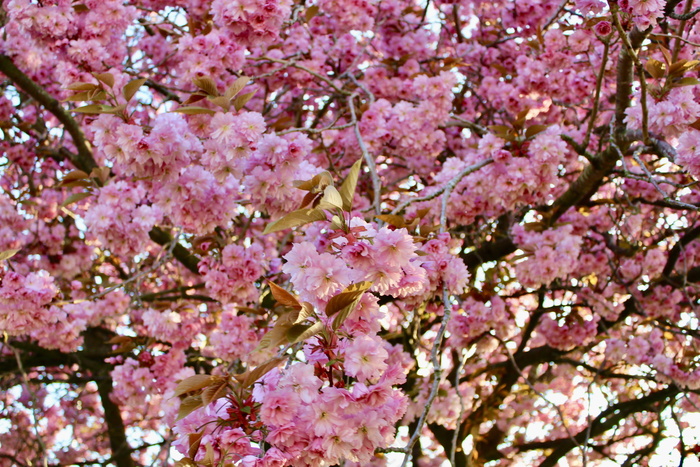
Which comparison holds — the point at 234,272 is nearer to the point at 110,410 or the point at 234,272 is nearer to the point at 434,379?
the point at 434,379

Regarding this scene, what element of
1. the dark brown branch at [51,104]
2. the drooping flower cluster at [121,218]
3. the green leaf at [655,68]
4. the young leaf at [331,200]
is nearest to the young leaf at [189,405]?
the young leaf at [331,200]

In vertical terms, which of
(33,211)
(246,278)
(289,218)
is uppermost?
(33,211)

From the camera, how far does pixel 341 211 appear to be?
4.42 ft

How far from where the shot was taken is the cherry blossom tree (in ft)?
4.15

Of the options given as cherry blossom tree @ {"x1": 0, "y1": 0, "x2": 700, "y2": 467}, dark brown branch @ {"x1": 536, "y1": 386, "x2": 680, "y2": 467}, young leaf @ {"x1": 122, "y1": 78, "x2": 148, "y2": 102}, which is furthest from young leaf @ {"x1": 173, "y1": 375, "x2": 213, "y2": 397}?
dark brown branch @ {"x1": 536, "y1": 386, "x2": 680, "y2": 467}

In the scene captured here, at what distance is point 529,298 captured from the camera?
5535 millimetres

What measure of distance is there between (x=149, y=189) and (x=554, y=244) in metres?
1.83

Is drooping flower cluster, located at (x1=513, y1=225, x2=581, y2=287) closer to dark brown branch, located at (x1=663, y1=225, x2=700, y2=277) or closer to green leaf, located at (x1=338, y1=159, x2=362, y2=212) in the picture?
dark brown branch, located at (x1=663, y1=225, x2=700, y2=277)

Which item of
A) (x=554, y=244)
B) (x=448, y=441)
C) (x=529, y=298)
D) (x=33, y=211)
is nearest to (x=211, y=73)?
(x=554, y=244)

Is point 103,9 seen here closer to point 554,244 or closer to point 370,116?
point 370,116

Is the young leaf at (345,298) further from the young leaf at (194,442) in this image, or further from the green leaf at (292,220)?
the young leaf at (194,442)

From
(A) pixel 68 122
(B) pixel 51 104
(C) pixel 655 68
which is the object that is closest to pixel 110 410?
(A) pixel 68 122

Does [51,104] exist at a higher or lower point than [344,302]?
higher

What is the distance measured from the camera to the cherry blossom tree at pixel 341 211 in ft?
4.15
